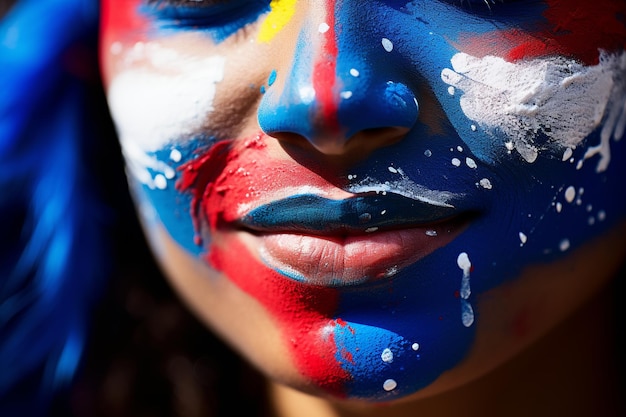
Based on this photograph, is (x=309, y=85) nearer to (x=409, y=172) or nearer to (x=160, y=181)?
(x=409, y=172)

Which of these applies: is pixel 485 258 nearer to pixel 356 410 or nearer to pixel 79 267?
pixel 356 410

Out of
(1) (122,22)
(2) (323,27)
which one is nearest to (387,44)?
(2) (323,27)

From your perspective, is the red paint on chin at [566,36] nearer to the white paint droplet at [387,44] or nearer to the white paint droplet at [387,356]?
the white paint droplet at [387,44]

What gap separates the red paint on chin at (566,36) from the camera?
780 millimetres

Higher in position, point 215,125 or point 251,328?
point 215,125

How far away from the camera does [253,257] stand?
0.87 m

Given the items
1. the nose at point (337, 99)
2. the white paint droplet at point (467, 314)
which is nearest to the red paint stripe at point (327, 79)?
the nose at point (337, 99)

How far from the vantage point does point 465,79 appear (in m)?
0.77

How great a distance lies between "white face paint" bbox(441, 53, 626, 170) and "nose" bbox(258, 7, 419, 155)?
0.07 meters

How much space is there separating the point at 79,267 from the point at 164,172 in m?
0.44

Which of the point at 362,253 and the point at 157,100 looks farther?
the point at 157,100

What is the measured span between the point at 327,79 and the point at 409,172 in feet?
0.44

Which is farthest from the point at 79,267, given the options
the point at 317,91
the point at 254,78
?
→ the point at 317,91

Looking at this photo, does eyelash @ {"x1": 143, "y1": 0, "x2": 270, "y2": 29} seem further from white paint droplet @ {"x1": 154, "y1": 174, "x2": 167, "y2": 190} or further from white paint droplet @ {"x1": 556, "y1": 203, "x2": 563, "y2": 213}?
white paint droplet @ {"x1": 556, "y1": 203, "x2": 563, "y2": 213}
